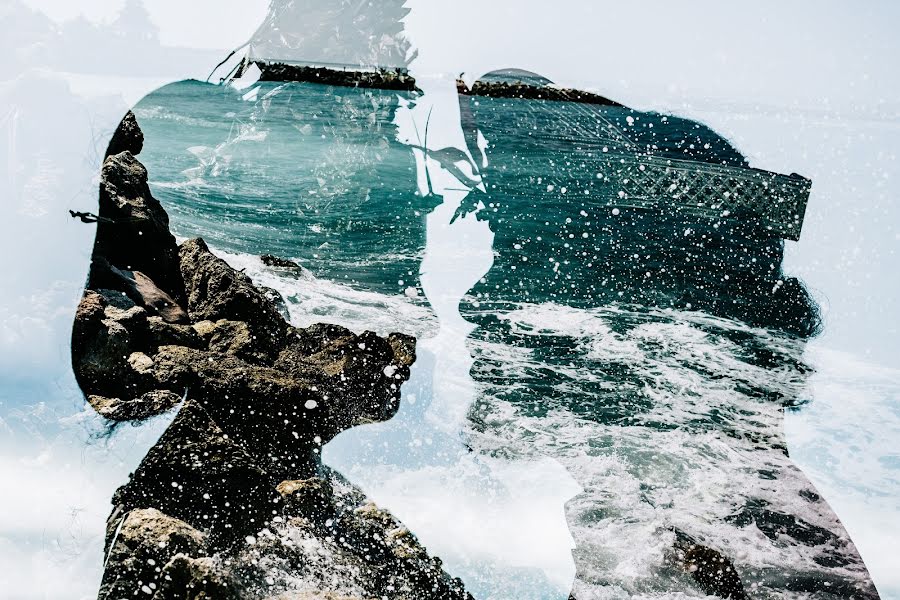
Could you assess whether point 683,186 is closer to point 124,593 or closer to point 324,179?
point 324,179

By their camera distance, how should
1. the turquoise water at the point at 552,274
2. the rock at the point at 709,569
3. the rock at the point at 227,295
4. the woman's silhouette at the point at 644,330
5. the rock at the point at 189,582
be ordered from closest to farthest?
the rock at the point at 189,582 → the rock at the point at 709,569 → the woman's silhouette at the point at 644,330 → the turquoise water at the point at 552,274 → the rock at the point at 227,295

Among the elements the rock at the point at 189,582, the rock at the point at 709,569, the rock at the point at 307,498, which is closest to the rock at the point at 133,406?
the rock at the point at 307,498

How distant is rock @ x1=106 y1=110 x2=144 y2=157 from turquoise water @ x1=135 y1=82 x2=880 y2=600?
0.04 meters

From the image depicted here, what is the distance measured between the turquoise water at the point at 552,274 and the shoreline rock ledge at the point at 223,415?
0.15 m

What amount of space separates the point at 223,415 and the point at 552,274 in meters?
1.62

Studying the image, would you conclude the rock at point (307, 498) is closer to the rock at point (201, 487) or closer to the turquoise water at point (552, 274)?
the rock at point (201, 487)

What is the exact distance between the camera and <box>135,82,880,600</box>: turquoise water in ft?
9.65

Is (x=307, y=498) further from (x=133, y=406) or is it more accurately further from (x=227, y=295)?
(x=227, y=295)

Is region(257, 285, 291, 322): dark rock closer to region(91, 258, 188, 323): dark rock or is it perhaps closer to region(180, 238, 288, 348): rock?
region(180, 238, 288, 348): rock

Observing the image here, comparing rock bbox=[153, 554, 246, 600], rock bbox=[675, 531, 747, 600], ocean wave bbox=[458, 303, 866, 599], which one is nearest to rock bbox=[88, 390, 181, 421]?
rock bbox=[153, 554, 246, 600]

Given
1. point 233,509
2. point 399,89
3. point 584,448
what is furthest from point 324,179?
point 584,448

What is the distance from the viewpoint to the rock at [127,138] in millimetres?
2951

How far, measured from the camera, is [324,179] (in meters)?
3.07

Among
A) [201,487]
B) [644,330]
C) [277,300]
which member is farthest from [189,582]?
[644,330]
